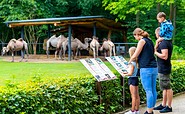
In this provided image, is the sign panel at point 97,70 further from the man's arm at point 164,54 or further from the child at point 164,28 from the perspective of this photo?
the child at point 164,28

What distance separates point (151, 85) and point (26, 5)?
22.7 meters

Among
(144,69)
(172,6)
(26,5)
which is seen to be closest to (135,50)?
(144,69)

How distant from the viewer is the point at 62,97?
558 cm

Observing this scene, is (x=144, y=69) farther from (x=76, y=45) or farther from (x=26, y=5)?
(x=26, y=5)

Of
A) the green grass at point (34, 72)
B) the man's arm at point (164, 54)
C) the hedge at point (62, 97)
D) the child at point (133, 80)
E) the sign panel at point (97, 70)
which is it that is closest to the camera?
the hedge at point (62, 97)

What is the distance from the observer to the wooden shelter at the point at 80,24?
19.3 metres

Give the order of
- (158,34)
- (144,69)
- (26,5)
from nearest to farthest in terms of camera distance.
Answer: (144,69)
(158,34)
(26,5)

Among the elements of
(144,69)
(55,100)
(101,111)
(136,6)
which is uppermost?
(136,6)

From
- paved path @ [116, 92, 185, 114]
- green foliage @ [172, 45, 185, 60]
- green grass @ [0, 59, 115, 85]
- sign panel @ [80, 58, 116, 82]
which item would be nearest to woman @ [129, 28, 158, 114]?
sign panel @ [80, 58, 116, 82]

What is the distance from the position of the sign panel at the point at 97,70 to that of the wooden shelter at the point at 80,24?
1235 cm

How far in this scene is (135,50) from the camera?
6.15 meters

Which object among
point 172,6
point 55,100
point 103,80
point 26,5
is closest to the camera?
point 55,100

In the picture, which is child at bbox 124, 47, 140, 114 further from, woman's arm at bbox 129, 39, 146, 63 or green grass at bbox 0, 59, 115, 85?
green grass at bbox 0, 59, 115, 85

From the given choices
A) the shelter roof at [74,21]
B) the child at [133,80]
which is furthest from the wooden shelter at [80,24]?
the child at [133,80]
